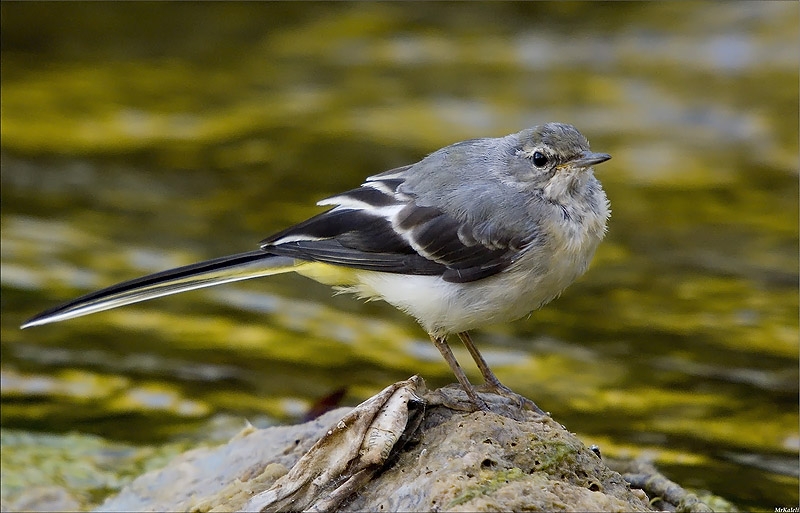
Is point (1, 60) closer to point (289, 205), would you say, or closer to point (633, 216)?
point (289, 205)

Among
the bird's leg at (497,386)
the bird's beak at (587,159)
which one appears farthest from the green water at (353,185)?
the bird's beak at (587,159)

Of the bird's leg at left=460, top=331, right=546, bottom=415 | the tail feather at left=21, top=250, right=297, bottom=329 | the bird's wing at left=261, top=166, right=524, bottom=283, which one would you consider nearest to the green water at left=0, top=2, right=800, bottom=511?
the tail feather at left=21, top=250, right=297, bottom=329

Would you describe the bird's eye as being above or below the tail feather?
below

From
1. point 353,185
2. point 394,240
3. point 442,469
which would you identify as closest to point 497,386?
point 394,240

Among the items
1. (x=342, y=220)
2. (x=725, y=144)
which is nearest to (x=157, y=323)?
(x=342, y=220)

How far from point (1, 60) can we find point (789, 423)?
11715 millimetres

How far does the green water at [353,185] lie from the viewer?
8.02 meters

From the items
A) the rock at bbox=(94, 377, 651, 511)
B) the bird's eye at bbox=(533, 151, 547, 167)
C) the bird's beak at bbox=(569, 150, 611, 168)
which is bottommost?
the rock at bbox=(94, 377, 651, 511)

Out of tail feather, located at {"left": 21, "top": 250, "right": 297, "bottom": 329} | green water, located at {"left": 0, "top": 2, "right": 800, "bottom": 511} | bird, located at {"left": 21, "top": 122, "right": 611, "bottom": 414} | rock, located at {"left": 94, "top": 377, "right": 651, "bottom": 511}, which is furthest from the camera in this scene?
green water, located at {"left": 0, "top": 2, "right": 800, "bottom": 511}

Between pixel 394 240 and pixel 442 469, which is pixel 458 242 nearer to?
pixel 394 240

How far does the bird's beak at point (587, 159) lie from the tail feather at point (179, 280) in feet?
5.28

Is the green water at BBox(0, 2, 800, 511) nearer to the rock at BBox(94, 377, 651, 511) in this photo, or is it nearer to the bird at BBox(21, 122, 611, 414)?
the bird at BBox(21, 122, 611, 414)

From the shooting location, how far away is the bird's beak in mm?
5508

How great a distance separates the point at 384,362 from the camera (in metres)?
8.95
